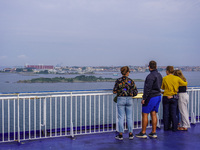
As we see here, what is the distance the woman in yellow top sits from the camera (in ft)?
16.0

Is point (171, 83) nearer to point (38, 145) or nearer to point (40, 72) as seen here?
point (38, 145)

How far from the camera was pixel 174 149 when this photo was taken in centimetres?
398

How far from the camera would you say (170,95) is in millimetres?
4969

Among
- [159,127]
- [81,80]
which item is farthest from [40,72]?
[159,127]

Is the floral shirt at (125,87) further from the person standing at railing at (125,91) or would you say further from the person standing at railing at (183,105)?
the person standing at railing at (183,105)

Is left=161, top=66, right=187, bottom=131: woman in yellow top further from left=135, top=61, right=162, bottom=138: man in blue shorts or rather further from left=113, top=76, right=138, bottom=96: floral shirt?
left=113, top=76, right=138, bottom=96: floral shirt

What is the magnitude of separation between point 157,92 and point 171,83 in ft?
2.12

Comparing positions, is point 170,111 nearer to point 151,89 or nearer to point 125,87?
point 151,89

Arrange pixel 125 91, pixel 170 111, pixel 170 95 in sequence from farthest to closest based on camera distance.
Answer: pixel 170 111
pixel 170 95
pixel 125 91

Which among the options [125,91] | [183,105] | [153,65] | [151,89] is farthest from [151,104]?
[183,105]

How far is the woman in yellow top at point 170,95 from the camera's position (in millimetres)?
4875

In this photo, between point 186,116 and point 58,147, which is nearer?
point 58,147

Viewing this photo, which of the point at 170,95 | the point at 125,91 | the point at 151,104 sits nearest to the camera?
the point at 125,91

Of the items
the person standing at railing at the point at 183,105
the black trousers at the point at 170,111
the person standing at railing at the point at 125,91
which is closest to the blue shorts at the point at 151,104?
the person standing at railing at the point at 125,91
